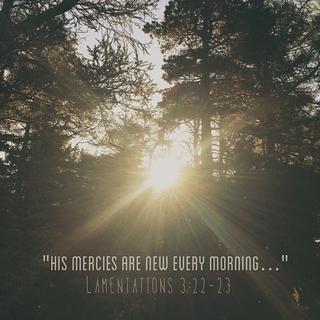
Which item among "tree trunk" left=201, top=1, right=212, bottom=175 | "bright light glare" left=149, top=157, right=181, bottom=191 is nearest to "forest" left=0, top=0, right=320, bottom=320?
"bright light glare" left=149, top=157, right=181, bottom=191

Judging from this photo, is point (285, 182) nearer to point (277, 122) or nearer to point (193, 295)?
point (193, 295)

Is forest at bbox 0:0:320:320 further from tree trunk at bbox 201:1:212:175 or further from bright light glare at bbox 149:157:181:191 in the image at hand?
tree trunk at bbox 201:1:212:175

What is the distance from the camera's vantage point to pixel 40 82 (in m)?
9.03

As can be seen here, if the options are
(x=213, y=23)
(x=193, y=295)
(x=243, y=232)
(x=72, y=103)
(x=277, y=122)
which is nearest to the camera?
(x=72, y=103)

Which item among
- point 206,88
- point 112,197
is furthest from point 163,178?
point 206,88

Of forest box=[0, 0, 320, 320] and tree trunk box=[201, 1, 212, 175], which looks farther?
tree trunk box=[201, 1, 212, 175]

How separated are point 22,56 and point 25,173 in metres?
2.57

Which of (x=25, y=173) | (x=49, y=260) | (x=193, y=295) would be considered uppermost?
(x=25, y=173)

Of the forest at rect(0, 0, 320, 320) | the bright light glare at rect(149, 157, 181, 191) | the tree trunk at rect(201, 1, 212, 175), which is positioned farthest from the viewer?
the tree trunk at rect(201, 1, 212, 175)

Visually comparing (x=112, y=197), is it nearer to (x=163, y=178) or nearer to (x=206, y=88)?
(x=163, y=178)

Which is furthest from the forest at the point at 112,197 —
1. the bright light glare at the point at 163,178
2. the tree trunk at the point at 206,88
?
the tree trunk at the point at 206,88

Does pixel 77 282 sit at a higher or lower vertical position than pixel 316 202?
lower

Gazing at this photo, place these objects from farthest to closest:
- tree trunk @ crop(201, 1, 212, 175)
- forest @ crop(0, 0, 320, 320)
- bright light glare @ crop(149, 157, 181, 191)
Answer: tree trunk @ crop(201, 1, 212, 175), bright light glare @ crop(149, 157, 181, 191), forest @ crop(0, 0, 320, 320)

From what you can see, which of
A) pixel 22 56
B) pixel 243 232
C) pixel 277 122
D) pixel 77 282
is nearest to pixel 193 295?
pixel 243 232
